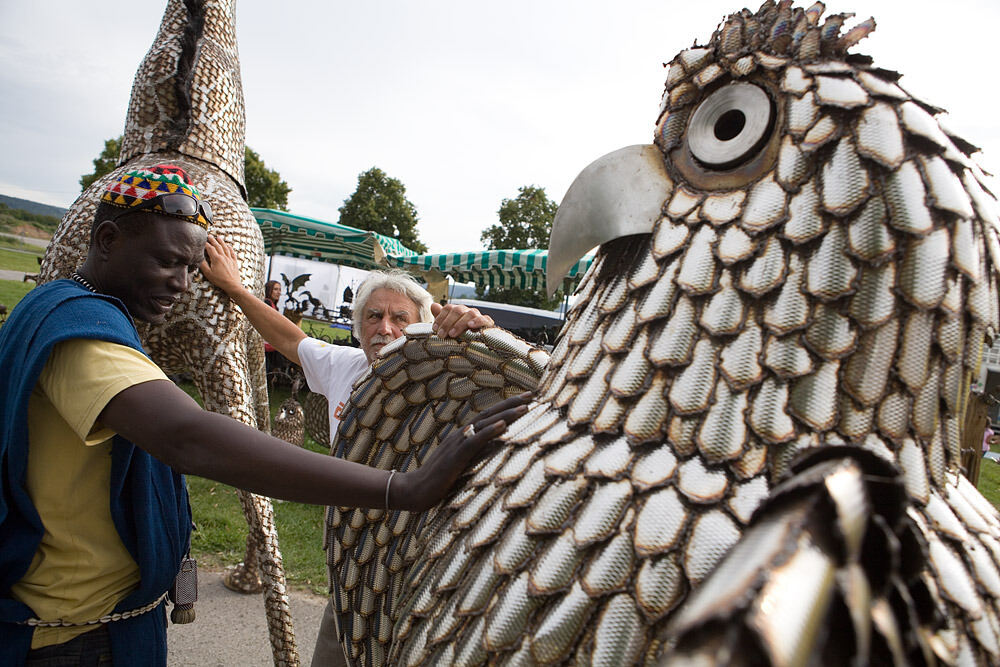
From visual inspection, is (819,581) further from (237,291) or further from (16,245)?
(16,245)

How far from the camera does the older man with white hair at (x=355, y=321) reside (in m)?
2.14

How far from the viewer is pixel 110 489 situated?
124 cm

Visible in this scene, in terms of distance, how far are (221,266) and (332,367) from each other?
Answer: 0.59 metres

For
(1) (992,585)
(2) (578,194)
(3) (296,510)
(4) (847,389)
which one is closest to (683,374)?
(4) (847,389)

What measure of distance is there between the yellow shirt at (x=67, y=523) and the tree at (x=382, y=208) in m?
28.3

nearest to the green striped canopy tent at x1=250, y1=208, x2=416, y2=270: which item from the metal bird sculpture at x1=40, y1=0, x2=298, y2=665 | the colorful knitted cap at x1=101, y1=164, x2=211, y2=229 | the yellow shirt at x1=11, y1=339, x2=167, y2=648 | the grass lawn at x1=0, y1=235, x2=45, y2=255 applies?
the metal bird sculpture at x1=40, y1=0, x2=298, y2=665

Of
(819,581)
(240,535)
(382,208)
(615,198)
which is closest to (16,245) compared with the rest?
(382,208)

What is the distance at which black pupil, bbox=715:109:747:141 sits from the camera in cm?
87

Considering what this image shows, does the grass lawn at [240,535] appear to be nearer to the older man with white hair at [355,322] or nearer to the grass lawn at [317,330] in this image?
the older man with white hair at [355,322]

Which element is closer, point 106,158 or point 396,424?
point 396,424

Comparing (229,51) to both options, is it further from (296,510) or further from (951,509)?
(296,510)

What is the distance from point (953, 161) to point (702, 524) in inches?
23.2

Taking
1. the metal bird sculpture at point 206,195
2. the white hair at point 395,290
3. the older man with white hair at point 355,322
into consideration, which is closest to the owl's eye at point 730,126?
the older man with white hair at point 355,322

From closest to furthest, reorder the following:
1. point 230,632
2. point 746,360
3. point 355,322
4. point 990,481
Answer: point 746,360 → point 355,322 → point 230,632 → point 990,481
